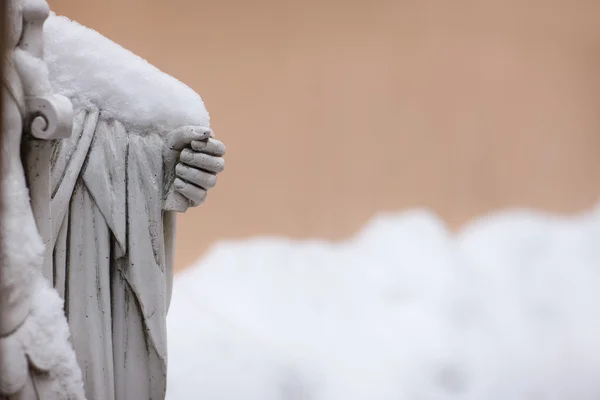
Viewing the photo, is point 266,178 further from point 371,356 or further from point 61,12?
point 61,12

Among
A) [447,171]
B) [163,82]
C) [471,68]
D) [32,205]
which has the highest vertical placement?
[471,68]

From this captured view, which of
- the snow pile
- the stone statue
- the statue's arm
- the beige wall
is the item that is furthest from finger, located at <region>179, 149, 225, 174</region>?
the beige wall

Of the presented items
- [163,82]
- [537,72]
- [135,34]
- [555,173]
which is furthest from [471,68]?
[163,82]

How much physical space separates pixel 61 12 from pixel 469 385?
5.66 feet

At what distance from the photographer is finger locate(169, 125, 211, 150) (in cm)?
137

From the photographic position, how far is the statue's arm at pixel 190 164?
1.37 meters

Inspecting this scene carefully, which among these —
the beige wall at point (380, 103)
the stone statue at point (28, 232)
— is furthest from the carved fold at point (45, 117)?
the beige wall at point (380, 103)

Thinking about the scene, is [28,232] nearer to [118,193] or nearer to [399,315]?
[118,193]

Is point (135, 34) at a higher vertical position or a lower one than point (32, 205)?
higher

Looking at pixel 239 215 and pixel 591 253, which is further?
pixel 591 253

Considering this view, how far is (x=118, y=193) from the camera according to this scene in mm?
1380

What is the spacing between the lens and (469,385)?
3080mm

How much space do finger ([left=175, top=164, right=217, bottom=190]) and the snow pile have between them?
1.32m

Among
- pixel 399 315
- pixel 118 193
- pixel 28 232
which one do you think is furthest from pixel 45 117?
pixel 399 315
